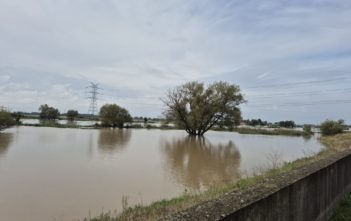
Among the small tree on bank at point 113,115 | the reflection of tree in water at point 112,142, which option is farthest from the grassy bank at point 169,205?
the small tree on bank at point 113,115

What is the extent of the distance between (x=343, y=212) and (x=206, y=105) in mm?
39101

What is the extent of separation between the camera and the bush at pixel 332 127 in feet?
160

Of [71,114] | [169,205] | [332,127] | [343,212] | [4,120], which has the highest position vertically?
[71,114]

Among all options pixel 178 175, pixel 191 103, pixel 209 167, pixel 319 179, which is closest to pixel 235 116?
pixel 191 103

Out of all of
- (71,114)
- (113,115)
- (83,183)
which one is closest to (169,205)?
(83,183)

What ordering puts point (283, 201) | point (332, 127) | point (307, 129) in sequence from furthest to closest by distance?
point (307, 129)
point (332, 127)
point (283, 201)

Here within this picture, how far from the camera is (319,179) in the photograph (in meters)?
5.02

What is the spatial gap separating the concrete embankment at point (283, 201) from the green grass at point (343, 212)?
0.45 feet

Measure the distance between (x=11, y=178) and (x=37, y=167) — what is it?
98.5 inches

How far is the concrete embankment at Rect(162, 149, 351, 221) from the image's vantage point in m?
2.94

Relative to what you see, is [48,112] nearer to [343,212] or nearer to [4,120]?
[4,120]

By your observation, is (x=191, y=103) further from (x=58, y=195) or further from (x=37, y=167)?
(x=58, y=195)

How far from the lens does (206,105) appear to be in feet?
147

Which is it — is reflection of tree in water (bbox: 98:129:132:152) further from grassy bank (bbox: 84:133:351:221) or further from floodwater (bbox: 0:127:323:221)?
grassy bank (bbox: 84:133:351:221)
